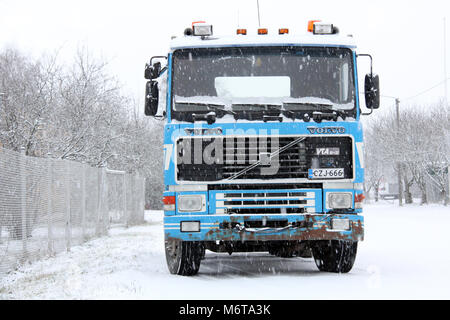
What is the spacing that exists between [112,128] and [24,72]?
484cm

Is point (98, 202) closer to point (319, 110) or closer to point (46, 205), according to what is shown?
point (46, 205)

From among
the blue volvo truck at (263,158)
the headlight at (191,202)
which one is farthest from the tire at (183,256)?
the headlight at (191,202)

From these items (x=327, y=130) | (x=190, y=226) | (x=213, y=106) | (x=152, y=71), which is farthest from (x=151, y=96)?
(x=327, y=130)

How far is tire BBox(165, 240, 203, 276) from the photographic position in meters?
9.52

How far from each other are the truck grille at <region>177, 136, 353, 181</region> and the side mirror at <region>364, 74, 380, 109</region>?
98cm

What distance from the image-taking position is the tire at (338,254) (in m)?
9.70

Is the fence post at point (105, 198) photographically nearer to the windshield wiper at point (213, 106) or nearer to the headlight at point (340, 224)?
the windshield wiper at point (213, 106)

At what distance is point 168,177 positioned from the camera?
905cm

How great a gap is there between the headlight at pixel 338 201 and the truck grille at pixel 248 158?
0.30 meters

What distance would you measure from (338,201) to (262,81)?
2.03m

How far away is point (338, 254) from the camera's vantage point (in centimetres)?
985

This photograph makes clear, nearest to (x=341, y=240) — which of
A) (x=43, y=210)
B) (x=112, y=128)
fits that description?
(x=43, y=210)

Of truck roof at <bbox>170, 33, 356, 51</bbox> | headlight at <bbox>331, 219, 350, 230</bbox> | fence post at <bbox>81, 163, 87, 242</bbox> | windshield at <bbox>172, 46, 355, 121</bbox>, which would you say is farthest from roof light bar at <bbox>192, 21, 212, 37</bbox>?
fence post at <bbox>81, 163, 87, 242</bbox>

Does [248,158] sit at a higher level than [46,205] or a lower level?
higher
